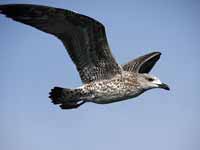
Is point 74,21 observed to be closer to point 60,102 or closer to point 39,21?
point 39,21

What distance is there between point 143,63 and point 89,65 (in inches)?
90.1

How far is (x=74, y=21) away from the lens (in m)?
10.8

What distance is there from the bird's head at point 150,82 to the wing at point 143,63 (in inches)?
35.7

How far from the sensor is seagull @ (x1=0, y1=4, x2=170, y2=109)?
35.2ft

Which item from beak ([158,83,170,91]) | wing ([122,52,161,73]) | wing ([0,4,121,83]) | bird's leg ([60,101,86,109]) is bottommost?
bird's leg ([60,101,86,109])

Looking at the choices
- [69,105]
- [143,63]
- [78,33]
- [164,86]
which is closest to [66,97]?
[69,105]

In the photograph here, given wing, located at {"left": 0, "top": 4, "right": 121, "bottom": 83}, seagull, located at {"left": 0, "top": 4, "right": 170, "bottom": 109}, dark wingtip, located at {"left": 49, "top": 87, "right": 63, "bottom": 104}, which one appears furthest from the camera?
dark wingtip, located at {"left": 49, "top": 87, "right": 63, "bottom": 104}

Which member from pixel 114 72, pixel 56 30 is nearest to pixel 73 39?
pixel 56 30

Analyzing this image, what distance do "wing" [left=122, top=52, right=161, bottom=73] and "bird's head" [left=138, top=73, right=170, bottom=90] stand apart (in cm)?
91

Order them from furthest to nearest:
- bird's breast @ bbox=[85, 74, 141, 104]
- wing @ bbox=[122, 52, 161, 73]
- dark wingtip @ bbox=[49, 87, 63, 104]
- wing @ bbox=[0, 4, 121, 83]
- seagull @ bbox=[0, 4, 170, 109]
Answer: wing @ bbox=[122, 52, 161, 73]
dark wingtip @ bbox=[49, 87, 63, 104]
bird's breast @ bbox=[85, 74, 141, 104]
seagull @ bbox=[0, 4, 170, 109]
wing @ bbox=[0, 4, 121, 83]

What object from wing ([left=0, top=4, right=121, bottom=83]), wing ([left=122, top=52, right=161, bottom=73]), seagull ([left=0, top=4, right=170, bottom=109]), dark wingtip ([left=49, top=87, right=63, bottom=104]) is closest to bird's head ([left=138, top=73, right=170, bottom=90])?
seagull ([left=0, top=4, right=170, bottom=109])

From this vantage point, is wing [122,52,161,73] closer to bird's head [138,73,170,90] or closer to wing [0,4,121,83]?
bird's head [138,73,170,90]

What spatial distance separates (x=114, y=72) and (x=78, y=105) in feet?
3.57

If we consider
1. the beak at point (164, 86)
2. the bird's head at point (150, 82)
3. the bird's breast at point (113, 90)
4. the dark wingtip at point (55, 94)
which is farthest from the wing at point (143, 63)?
the dark wingtip at point (55, 94)
